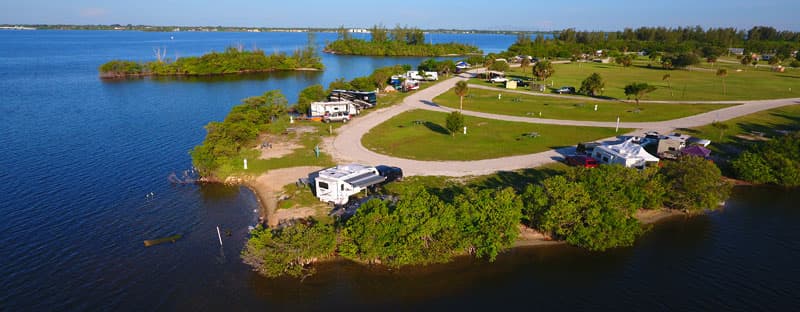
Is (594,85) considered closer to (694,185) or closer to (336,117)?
(336,117)

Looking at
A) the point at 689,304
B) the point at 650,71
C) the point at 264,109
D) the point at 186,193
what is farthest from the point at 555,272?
the point at 650,71

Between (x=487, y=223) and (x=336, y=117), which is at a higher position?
(x=336, y=117)

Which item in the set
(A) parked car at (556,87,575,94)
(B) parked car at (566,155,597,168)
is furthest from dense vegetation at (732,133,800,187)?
(A) parked car at (556,87,575,94)

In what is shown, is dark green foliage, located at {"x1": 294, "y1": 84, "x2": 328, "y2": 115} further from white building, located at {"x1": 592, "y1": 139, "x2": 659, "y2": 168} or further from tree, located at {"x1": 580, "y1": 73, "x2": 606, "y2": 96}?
tree, located at {"x1": 580, "y1": 73, "x2": 606, "y2": 96}

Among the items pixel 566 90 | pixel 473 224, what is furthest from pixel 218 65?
pixel 473 224

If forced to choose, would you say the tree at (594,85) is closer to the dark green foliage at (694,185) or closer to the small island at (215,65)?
the dark green foliage at (694,185)

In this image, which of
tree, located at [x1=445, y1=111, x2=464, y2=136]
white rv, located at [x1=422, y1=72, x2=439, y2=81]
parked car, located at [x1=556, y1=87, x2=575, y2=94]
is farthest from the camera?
white rv, located at [x1=422, y1=72, x2=439, y2=81]
